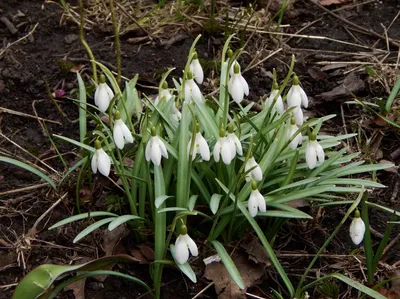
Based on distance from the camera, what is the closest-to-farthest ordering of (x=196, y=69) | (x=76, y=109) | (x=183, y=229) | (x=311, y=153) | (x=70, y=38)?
(x=183, y=229) < (x=311, y=153) < (x=196, y=69) < (x=76, y=109) < (x=70, y=38)

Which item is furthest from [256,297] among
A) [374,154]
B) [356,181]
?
[374,154]

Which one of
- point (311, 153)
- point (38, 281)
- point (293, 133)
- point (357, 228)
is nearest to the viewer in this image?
point (38, 281)

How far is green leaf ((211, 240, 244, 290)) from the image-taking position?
8.22 ft

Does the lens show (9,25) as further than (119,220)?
Yes

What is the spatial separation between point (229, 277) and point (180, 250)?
1.38ft

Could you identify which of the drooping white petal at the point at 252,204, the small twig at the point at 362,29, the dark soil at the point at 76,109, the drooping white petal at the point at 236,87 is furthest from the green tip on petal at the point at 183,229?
the small twig at the point at 362,29

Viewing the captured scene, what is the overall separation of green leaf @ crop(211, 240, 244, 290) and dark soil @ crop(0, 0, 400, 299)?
Answer: 21cm

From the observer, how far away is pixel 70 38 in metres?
4.41

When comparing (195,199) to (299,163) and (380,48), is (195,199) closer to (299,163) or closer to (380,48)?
(299,163)

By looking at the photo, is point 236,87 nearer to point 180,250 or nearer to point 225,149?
point 225,149

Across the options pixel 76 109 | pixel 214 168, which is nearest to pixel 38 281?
pixel 214 168

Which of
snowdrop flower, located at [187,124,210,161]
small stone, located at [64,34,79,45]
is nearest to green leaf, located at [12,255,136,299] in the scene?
snowdrop flower, located at [187,124,210,161]

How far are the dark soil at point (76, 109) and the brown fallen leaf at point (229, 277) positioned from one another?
0.05 metres

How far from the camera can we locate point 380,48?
436cm
